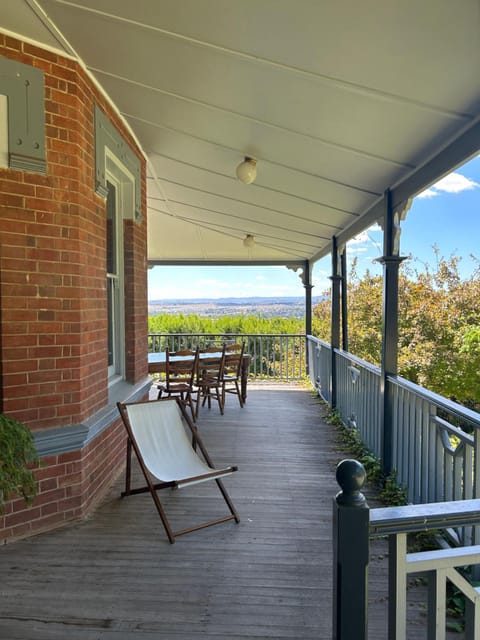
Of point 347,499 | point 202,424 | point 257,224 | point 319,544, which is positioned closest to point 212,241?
point 257,224

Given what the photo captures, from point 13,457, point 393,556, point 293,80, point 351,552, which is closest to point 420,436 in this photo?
point 393,556

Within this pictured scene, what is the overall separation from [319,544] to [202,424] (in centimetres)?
299

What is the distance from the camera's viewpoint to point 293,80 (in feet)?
7.82

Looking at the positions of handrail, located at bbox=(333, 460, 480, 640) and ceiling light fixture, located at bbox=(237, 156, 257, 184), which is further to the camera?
ceiling light fixture, located at bbox=(237, 156, 257, 184)

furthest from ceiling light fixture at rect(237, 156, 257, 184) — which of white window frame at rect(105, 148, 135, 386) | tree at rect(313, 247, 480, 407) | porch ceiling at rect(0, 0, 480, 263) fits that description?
tree at rect(313, 247, 480, 407)

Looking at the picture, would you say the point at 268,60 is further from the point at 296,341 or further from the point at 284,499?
the point at 296,341

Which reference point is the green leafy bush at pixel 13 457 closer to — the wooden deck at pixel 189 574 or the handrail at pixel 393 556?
the wooden deck at pixel 189 574

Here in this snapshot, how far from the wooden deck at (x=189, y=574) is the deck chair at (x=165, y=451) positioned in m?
0.19

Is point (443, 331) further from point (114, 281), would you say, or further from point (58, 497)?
point (58, 497)

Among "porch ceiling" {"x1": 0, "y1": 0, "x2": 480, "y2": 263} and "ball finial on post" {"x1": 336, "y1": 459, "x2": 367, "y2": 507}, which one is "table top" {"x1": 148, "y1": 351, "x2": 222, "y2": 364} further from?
"ball finial on post" {"x1": 336, "y1": 459, "x2": 367, "y2": 507}

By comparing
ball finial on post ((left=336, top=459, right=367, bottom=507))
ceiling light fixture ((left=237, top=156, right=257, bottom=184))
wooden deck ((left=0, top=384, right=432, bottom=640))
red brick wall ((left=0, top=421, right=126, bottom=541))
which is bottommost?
wooden deck ((left=0, top=384, right=432, bottom=640))

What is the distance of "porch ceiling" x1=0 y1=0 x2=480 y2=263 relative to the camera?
73.4 inches

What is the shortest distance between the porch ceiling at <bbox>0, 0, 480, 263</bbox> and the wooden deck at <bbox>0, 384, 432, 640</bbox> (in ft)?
7.83

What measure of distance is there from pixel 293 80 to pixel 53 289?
1.80 m
